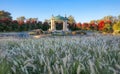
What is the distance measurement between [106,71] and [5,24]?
177 ft

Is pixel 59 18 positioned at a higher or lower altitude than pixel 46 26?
higher

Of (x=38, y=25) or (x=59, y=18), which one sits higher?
(x=59, y=18)

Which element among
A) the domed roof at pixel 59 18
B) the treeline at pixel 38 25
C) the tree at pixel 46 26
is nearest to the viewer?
the domed roof at pixel 59 18

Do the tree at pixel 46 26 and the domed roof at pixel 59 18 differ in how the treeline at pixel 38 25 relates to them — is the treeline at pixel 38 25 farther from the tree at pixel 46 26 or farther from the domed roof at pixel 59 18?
the domed roof at pixel 59 18

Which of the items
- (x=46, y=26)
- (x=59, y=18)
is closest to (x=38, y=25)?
(x=46, y=26)

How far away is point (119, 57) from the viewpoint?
4703 millimetres

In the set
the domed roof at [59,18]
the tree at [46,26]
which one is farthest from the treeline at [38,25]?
the domed roof at [59,18]

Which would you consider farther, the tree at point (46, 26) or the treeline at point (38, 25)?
the tree at point (46, 26)

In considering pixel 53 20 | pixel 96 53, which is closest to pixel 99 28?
pixel 53 20

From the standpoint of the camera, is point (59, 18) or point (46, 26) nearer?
point (59, 18)

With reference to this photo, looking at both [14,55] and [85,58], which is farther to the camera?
[14,55]

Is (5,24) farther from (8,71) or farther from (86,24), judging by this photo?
(8,71)

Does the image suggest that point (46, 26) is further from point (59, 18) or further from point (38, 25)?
point (59, 18)

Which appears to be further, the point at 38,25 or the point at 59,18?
the point at 38,25
